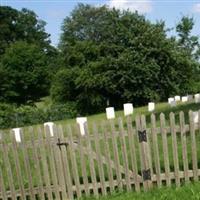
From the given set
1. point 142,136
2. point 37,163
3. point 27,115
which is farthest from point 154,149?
point 27,115

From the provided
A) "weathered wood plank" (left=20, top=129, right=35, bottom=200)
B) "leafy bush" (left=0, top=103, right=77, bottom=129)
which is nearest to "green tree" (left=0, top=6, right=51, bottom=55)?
"leafy bush" (left=0, top=103, right=77, bottom=129)

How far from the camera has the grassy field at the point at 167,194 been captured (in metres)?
7.64

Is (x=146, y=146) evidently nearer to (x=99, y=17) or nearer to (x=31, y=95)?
(x=31, y=95)

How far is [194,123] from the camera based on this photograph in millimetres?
8766

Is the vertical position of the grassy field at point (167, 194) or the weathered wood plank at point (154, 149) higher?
the weathered wood plank at point (154, 149)

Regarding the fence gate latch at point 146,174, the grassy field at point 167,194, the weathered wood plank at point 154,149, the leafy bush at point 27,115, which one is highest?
the weathered wood plank at point 154,149

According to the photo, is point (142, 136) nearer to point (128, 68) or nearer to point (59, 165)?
point (59, 165)

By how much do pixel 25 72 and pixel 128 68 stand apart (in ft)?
78.2

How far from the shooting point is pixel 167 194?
311 inches

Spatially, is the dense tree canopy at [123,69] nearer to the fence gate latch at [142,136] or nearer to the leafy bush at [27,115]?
the leafy bush at [27,115]

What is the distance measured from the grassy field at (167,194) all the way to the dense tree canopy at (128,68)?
4016 centimetres

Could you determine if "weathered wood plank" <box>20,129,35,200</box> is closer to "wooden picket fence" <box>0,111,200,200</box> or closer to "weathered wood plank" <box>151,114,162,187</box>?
"wooden picket fence" <box>0,111,200,200</box>

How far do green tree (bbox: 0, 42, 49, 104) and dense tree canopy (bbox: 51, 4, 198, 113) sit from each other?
13587 mm

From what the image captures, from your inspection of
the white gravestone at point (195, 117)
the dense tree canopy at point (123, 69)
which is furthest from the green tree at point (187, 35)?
the white gravestone at point (195, 117)
